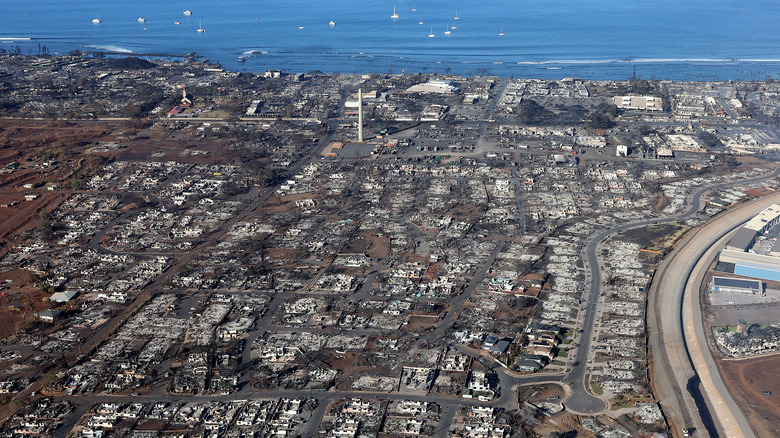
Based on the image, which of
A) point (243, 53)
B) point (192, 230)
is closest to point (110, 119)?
point (192, 230)

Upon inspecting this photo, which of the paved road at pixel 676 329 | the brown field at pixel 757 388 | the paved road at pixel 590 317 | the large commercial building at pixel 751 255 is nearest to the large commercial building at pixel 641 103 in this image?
the paved road at pixel 590 317

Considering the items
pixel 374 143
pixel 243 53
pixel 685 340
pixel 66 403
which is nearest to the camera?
pixel 66 403

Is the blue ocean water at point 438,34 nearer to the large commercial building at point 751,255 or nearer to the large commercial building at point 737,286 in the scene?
the large commercial building at point 751,255

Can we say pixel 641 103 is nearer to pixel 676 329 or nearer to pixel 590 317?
pixel 676 329

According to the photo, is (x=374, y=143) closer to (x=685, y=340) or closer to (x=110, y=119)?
(x=110, y=119)

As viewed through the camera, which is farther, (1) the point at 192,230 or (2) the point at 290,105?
(2) the point at 290,105

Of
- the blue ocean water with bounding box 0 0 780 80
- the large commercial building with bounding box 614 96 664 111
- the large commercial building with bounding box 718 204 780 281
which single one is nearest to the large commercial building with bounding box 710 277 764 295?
the large commercial building with bounding box 718 204 780 281
